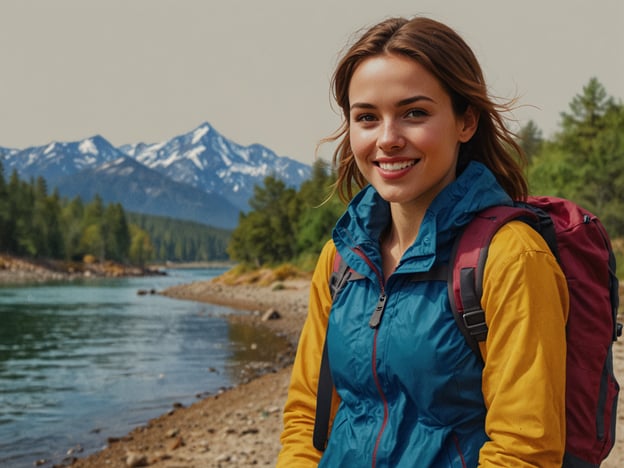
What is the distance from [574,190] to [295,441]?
106 ft

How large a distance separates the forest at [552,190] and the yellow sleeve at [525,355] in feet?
2.35

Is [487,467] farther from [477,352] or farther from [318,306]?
[318,306]

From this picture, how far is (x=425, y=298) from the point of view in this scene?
69.3 inches

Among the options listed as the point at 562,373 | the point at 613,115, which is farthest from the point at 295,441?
the point at 613,115

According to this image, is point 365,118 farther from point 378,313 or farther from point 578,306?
point 578,306

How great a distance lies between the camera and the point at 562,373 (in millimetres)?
1583

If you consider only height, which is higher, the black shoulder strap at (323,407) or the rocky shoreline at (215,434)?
the black shoulder strap at (323,407)

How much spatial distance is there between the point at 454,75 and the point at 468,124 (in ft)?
0.64

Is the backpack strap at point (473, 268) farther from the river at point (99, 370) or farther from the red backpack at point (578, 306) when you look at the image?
the river at point (99, 370)

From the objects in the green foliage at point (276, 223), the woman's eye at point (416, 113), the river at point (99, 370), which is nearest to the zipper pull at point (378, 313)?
the woman's eye at point (416, 113)

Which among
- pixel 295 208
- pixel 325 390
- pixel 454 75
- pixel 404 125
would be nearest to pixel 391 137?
pixel 404 125

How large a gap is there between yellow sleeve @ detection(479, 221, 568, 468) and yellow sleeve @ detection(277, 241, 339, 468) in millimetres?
629

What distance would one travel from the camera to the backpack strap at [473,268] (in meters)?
1.63

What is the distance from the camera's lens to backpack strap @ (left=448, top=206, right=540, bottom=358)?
1.63m
